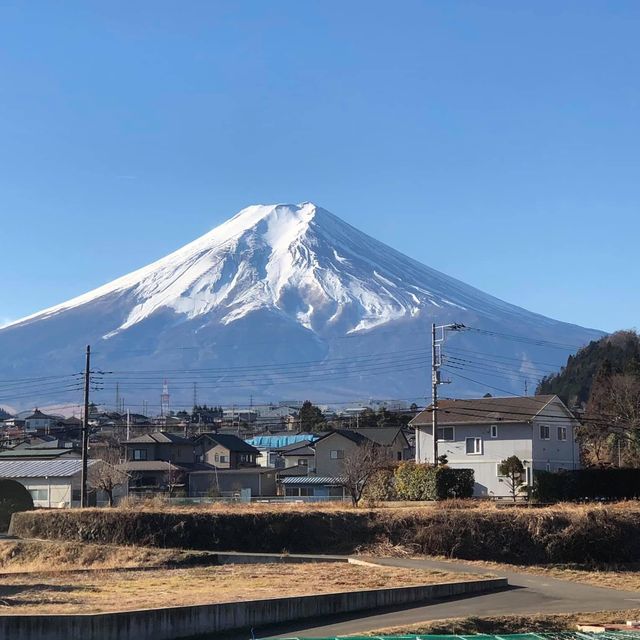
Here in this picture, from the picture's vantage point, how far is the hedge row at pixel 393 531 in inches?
1139

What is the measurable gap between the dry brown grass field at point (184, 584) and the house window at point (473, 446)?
22596 mm

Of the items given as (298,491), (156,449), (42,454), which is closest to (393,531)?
(298,491)

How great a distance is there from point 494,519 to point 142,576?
10521mm

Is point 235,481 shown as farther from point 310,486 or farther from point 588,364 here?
point 588,364

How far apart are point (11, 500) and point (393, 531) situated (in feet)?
66.1

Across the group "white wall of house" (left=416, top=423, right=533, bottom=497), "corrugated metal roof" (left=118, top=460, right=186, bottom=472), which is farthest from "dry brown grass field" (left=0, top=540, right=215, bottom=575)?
"corrugated metal roof" (left=118, top=460, right=186, bottom=472)

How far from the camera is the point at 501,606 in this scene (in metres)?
20.5

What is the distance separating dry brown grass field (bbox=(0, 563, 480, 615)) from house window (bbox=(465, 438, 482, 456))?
74.1ft

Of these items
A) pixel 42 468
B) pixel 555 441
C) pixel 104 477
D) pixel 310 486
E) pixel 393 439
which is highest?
pixel 393 439

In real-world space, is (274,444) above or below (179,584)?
above

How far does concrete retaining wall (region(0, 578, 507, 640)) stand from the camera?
54.5 ft

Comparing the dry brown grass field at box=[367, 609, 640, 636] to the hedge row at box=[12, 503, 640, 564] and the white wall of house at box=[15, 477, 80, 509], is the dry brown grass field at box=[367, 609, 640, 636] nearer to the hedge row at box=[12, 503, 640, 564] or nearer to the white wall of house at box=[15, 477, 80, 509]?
the hedge row at box=[12, 503, 640, 564]

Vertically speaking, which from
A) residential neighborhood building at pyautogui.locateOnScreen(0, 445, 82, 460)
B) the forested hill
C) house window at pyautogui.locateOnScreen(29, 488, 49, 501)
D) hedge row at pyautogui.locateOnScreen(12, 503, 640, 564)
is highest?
the forested hill

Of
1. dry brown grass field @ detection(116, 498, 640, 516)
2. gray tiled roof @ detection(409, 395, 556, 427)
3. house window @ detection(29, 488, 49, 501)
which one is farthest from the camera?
house window @ detection(29, 488, 49, 501)
